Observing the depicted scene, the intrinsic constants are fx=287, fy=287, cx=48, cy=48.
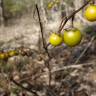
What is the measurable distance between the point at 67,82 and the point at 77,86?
0.15 meters

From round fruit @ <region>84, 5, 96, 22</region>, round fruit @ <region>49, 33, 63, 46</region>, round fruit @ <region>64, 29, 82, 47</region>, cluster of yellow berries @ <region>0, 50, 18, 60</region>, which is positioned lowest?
cluster of yellow berries @ <region>0, 50, 18, 60</region>

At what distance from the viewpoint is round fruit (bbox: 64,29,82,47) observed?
1.33 m

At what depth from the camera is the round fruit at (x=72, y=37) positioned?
133 centimetres

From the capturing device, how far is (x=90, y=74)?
14.8ft

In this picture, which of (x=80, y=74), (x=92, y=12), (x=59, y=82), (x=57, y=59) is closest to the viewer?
(x=92, y=12)

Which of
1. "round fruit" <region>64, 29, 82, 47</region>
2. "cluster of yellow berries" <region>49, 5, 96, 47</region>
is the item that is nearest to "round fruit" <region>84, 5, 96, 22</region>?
"cluster of yellow berries" <region>49, 5, 96, 47</region>

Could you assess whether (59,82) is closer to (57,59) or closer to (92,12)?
(57,59)

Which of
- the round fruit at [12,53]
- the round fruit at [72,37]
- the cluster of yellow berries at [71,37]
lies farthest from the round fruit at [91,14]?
the round fruit at [12,53]

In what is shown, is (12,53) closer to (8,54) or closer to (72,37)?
(8,54)

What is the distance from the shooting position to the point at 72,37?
1.33 metres

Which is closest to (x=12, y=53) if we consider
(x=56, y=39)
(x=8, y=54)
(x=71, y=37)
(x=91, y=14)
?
(x=8, y=54)

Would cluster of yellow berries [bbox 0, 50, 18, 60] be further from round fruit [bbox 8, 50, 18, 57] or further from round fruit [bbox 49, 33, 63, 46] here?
round fruit [bbox 49, 33, 63, 46]

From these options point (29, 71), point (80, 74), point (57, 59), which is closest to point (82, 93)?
point (80, 74)

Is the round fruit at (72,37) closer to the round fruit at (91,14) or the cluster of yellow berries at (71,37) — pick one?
the cluster of yellow berries at (71,37)
